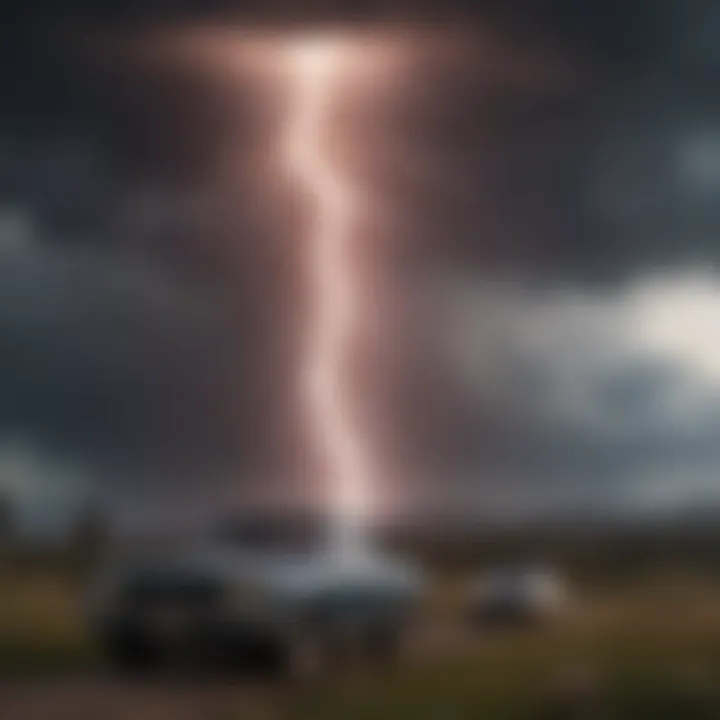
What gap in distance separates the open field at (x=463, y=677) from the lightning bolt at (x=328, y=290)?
0.64 feet

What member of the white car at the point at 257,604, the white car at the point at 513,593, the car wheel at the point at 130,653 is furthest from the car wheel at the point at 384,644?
the car wheel at the point at 130,653

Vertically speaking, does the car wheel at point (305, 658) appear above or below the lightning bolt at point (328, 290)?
below

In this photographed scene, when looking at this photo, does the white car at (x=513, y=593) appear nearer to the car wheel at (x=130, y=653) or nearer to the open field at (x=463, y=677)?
the open field at (x=463, y=677)

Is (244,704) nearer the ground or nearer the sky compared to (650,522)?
nearer the ground

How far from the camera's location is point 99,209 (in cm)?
181

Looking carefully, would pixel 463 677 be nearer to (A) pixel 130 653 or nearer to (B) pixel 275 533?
(B) pixel 275 533

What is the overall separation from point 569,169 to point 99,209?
2.14 feet

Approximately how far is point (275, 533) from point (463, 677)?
12.1 inches

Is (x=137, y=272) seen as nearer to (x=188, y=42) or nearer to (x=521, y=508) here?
(x=188, y=42)

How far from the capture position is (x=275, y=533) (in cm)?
174

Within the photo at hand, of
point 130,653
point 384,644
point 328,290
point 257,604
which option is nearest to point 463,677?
point 384,644

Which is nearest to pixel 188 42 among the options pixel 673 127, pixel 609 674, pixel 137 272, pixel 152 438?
pixel 137 272

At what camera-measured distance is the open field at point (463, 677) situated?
170 cm

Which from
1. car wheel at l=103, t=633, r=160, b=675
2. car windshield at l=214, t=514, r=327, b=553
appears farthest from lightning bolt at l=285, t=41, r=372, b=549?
car wheel at l=103, t=633, r=160, b=675
